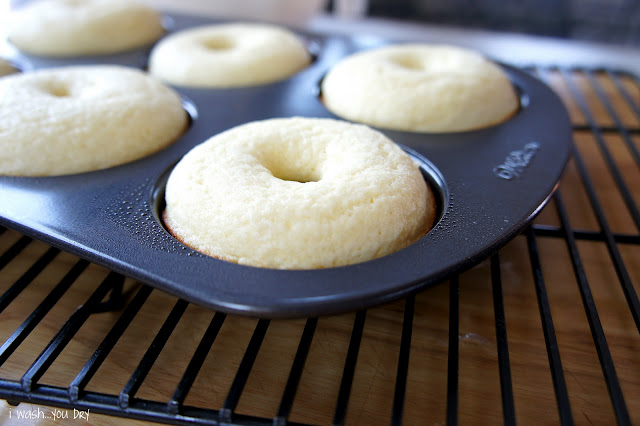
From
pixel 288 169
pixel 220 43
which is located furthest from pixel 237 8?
pixel 288 169

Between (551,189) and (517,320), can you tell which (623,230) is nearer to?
(551,189)

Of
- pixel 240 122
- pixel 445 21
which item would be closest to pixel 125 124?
pixel 240 122

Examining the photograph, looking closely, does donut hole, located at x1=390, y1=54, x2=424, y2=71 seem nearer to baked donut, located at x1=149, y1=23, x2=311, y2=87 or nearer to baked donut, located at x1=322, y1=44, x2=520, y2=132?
baked donut, located at x1=322, y1=44, x2=520, y2=132

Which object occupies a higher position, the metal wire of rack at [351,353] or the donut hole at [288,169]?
the donut hole at [288,169]

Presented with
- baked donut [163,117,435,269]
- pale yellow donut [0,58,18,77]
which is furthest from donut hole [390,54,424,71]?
pale yellow donut [0,58,18,77]

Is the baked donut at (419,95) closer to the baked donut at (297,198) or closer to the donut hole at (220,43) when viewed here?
the baked donut at (297,198)

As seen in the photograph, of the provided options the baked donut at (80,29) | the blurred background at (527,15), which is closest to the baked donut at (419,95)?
the baked donut at (80,29)
